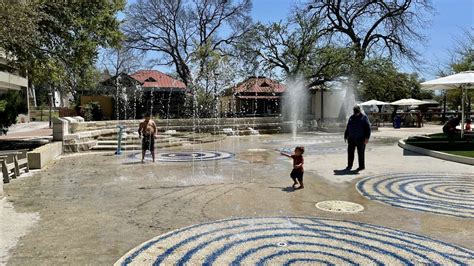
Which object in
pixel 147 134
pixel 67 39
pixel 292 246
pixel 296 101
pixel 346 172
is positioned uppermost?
pixel 67 39

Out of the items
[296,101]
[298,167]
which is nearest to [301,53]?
[296,101]

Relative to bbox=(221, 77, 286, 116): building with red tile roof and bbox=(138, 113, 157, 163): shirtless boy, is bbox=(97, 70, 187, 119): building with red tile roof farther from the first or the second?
bbox=(138, 113, 157, 163): shirtless boy

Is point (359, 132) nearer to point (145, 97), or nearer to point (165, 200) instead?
point (165, 200)

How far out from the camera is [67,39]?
17.3 m

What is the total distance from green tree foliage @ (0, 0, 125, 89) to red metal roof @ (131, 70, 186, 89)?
23.7m

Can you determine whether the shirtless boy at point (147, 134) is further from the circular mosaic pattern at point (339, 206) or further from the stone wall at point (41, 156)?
the circular mosaic pattern at point (339, 206)

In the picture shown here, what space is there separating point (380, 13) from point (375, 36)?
75.3 inches

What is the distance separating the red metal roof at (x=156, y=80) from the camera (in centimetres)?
4408

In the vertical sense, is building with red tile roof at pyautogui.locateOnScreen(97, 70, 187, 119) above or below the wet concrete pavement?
above

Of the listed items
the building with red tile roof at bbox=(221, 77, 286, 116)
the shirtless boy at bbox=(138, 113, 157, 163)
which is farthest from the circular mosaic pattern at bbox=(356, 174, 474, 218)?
the building with red tile roof at bbox=(221, 77, 286, 116)

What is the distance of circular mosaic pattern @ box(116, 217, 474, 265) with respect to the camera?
468 cm

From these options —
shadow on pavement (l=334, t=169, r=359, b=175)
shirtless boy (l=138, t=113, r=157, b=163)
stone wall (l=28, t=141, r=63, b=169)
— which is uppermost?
shirtless boy (l=138, t=113, r=157, b=163)

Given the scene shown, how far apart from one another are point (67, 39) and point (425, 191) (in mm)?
14995

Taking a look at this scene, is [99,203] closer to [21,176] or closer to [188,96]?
[21,176]
